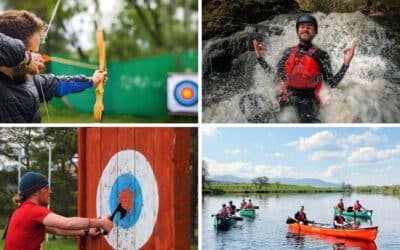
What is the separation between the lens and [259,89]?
3785 millimetres

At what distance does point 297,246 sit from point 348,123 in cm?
64

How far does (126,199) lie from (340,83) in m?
1.18

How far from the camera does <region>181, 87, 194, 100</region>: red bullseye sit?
3746mm

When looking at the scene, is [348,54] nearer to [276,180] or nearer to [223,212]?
[276,180]

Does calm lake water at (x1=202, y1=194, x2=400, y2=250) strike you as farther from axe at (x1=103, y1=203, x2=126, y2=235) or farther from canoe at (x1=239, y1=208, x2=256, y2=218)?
axe at (x1=103, y1=203, x2=126, y2=235)

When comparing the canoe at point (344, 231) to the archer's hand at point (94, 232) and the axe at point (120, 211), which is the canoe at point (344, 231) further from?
the archer's hand at point (94, 232)

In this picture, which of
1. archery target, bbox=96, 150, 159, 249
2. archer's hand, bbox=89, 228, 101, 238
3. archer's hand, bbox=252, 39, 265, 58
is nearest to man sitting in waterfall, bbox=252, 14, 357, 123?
archer's hand, bbox=252, 39, 265, 58

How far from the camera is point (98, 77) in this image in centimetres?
379

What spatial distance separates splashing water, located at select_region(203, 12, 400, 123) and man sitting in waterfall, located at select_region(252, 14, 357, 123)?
1.0 inches

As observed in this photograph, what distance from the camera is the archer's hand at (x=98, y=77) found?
12.5 feet

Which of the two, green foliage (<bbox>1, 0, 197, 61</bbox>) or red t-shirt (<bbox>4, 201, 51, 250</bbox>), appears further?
green foliage (<bbox>1, 0, 197, 61</bbox>)

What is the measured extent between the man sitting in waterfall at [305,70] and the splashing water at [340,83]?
25 mm

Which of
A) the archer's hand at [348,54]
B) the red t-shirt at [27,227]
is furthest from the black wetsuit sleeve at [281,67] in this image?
the red t-shirt at [27,227]

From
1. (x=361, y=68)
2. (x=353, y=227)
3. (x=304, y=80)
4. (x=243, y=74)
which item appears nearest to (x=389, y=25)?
(x=361, y=68)
